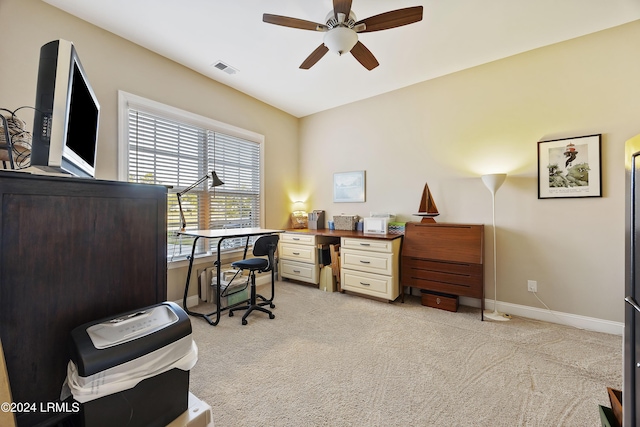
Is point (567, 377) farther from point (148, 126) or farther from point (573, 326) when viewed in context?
point (148, 126)

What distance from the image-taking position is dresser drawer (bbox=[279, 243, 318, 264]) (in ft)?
11.6

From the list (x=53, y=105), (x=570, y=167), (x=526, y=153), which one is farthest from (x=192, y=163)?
(x=570, y=167)

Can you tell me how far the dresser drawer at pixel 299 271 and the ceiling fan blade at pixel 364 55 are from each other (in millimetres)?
2583

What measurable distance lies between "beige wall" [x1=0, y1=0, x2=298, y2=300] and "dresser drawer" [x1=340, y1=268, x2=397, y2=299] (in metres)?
1.57

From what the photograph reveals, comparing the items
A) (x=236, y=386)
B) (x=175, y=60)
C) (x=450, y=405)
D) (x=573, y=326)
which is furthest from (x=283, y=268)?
(x=573, y=326)

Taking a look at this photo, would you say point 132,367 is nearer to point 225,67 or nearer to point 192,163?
point 192,163

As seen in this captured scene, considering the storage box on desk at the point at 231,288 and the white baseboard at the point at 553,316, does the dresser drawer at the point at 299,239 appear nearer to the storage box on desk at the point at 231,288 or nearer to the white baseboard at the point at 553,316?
the storage box on desk at the point at 231,288

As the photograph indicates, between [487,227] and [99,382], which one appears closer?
[99,382]

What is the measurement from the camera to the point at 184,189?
2941 millimetres

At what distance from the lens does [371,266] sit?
307 cm

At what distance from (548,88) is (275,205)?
3.70 metres

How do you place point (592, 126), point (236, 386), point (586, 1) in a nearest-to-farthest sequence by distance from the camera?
1. point (236, 386)
2. point (586, 1)
3. point (592, 126)

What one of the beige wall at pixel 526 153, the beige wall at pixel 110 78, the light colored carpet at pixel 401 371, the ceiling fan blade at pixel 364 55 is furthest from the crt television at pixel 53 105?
the beige wall at pixel 526 153

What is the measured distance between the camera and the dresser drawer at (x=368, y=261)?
296cm
